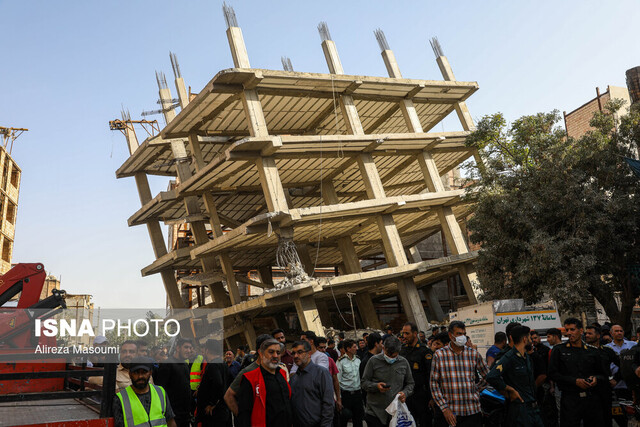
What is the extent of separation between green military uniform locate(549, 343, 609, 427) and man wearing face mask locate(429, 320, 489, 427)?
1.25 meters

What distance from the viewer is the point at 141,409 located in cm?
477

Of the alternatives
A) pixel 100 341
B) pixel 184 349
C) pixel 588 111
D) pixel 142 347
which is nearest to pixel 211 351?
pixel 184 349

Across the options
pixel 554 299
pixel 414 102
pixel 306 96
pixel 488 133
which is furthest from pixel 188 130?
pixel 554 299

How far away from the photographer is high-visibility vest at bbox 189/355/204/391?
827 cm

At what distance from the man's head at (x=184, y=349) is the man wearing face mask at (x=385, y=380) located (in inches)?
98.5

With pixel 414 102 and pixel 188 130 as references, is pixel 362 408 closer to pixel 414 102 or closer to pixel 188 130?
pixel 188 130

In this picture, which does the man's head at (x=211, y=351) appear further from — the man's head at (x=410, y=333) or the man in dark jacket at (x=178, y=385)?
the man's head at (x=410, y=333)

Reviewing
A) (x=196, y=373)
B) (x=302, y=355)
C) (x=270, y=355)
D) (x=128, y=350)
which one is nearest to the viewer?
(x=270, y=355)

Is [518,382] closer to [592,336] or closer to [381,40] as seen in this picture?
[592,336]

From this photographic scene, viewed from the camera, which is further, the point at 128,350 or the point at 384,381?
the point at 384,381

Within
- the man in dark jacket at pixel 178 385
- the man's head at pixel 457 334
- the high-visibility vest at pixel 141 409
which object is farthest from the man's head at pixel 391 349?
the high-visibility vest at pixel 141 409

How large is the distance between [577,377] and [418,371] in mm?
2024

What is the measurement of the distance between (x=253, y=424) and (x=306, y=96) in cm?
2368

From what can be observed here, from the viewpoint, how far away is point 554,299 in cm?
1911
